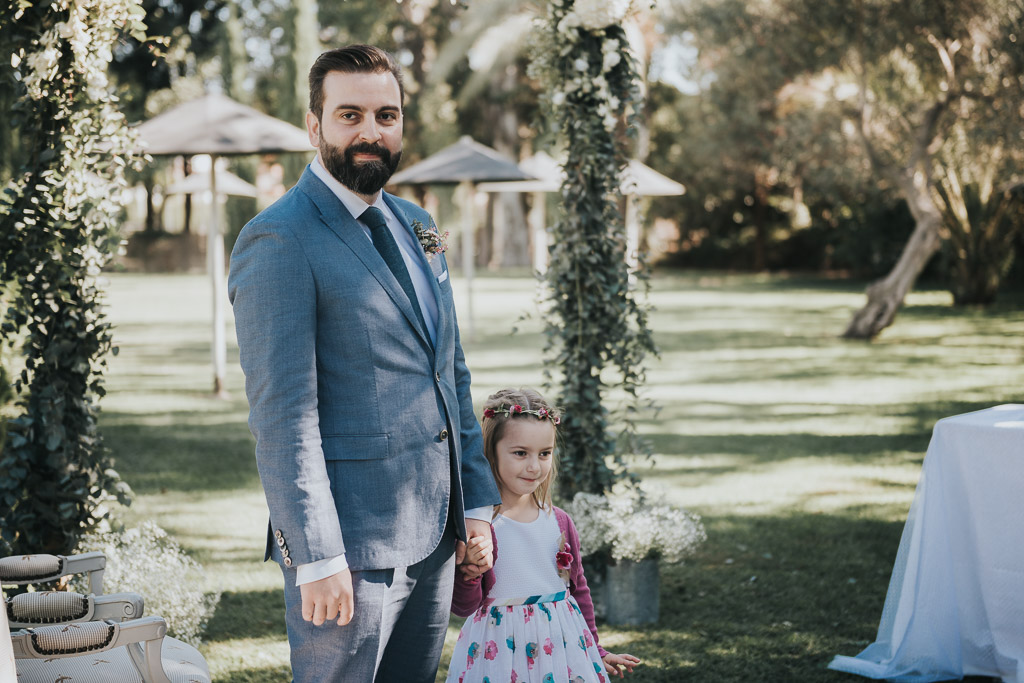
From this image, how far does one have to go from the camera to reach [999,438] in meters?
3.49

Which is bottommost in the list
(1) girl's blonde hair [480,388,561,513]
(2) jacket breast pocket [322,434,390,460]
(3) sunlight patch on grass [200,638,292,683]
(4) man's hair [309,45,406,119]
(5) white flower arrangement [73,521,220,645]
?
(3) sunlight patch on grass [200,638,292,683]

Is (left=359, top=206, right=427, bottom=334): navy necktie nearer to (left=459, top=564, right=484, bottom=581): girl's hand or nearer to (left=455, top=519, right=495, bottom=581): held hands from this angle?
(left=455, top=519, right=495, bottom=581): held hands

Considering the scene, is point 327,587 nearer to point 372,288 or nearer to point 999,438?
point 372,288

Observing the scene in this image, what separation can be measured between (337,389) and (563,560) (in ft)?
3.88

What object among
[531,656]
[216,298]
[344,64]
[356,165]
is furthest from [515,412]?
[216,298]

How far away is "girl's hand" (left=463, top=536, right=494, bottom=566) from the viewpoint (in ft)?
7.66

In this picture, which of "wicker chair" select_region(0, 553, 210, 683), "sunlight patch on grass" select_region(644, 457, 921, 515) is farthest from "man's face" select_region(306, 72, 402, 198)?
"sunlight patch on grass" select_region(644, 457, 921, 515)

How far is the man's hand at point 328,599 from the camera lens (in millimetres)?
1898

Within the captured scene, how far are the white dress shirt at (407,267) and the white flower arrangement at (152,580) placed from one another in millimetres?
2023

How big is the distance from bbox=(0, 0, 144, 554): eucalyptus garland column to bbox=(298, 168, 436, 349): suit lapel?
6.94 ft

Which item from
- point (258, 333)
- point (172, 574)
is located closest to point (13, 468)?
point (172, 574)

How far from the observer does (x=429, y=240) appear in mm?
2307

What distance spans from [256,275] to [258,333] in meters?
0.12

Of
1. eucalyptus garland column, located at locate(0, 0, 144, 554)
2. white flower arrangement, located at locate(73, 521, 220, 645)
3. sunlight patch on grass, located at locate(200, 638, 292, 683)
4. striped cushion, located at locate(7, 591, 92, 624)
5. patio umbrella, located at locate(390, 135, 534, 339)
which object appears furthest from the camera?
patio umbrella, located at locate(390, 135, 534, 339)
